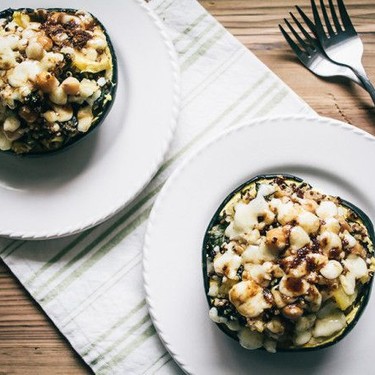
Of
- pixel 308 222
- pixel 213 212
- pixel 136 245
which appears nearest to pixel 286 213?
pixel 308 222

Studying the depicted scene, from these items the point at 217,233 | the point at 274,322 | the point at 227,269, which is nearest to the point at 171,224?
the point at 217,233

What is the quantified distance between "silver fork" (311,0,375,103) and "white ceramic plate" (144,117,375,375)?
26 cm

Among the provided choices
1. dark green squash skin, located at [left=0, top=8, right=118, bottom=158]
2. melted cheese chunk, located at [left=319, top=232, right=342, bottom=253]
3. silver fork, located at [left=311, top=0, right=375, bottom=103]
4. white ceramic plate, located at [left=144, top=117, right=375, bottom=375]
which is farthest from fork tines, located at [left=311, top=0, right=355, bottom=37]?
melted cheese chunk, located at [left=319, top=232, right=342, bottom=253]

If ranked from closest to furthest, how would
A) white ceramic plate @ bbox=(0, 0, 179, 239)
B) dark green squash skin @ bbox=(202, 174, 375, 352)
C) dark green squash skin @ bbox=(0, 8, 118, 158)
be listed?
1. dark green squash skin @ bbox=(202, 174, 375, 352)
2. dark green squash skin @ bbox=(0, 8, 118, 158)
3. white ceramic plate @ bbox=(0, 0, 179, 239)

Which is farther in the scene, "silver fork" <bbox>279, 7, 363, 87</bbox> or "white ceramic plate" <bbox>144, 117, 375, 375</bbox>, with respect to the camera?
"silver fork" <bbox>279, 7, 363, 87</bbox>

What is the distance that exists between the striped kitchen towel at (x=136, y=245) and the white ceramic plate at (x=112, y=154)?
0.09m

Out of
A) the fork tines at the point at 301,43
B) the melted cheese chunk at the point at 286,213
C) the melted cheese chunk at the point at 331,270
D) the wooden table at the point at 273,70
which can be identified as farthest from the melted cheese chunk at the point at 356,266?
the fork tines at the point at 301,43

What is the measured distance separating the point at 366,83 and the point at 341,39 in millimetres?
164

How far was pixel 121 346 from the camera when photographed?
2.07 metres

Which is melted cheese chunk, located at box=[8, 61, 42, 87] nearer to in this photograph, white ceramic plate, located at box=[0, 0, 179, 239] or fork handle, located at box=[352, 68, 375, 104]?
white ceramic plate, located at box=[0, 0, 179, 239]

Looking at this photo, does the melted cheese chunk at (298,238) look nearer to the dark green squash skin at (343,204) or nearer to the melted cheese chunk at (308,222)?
the melted cheese chunk at (308,222)

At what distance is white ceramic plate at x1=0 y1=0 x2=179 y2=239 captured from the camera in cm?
203

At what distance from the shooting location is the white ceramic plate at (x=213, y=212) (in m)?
1.97

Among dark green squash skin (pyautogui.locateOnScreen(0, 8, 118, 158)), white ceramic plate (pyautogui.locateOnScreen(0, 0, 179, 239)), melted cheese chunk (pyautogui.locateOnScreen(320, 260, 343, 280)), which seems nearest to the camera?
melted cheese chunk (pyautogui.locateOnScreen(320, 260, 343, 280))
